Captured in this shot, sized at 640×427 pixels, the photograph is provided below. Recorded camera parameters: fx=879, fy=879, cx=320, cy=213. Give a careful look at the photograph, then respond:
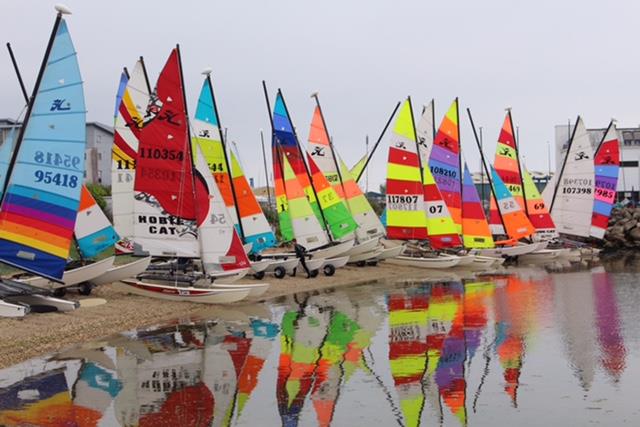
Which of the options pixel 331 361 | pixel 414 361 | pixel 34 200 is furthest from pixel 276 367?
pixel 34 200

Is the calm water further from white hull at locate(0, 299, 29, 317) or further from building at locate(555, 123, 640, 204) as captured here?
building at locate(555, 123, 640, 204)

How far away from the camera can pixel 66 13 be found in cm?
1878

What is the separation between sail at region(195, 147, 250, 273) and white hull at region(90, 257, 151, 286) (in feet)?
5.18

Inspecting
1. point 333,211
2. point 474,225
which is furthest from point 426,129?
point 333,211

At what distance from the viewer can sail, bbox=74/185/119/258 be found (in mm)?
22875

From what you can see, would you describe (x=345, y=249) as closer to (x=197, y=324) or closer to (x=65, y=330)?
(x=197, y=324)

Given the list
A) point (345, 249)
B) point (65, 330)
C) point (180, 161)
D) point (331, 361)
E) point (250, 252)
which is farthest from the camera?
point (345, 249)

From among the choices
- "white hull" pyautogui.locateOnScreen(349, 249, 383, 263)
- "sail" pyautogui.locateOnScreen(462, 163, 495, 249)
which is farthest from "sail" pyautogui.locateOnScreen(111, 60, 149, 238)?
"sail" pyautogui.locateOnScreen(462, 163, 495, 249)

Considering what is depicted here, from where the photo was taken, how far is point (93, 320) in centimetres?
1952

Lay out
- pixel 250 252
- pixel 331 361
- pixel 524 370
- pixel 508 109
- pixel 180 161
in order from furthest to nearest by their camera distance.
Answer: pixel 508 109 < pixel 250 252 < pixel 180 161 < pixel 331 361 < pixel 524 370

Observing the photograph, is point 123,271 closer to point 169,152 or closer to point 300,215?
point 169,152

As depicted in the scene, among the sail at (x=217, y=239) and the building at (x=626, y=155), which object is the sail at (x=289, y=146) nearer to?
the sail at (x=217, y=239)

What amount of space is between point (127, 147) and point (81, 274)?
5.01 metres

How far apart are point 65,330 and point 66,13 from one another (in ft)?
22.0
